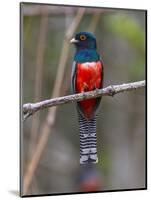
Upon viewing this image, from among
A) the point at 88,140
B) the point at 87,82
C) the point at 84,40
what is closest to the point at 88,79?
the point at 87,82

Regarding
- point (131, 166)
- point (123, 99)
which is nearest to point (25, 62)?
point (123, 99)

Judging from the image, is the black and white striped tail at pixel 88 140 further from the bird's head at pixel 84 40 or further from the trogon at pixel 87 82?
the bird's head at pixel 84 40

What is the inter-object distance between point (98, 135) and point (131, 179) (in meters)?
0.33

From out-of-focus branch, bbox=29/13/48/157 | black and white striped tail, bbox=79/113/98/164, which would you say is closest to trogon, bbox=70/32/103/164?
black and white striped tail, bbox=79/113/98/164

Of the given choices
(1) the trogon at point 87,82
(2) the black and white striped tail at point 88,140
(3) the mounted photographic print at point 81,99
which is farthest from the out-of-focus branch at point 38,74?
(2) the black and white striped tail at point 88,140

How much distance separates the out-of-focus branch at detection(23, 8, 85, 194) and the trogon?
0.05 m

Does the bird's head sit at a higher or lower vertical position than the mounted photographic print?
higher

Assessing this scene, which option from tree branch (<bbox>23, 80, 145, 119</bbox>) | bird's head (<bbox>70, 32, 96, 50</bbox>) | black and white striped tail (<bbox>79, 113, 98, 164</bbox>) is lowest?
black and white striped tail (<bbox>79, 113, 98, 164</bbox>)

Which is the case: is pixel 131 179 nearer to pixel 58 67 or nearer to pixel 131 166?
pixel 131 166

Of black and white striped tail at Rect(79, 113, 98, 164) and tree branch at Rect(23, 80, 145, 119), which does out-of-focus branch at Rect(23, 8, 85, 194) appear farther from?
black and white striped tail at Rect(79, 113, 98, 164)

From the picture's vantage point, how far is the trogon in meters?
3.78

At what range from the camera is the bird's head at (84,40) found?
3783 mm

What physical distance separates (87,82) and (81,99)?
99mm

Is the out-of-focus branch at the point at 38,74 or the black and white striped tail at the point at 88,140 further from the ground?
the out-of-focus branch at the point at 38,74
